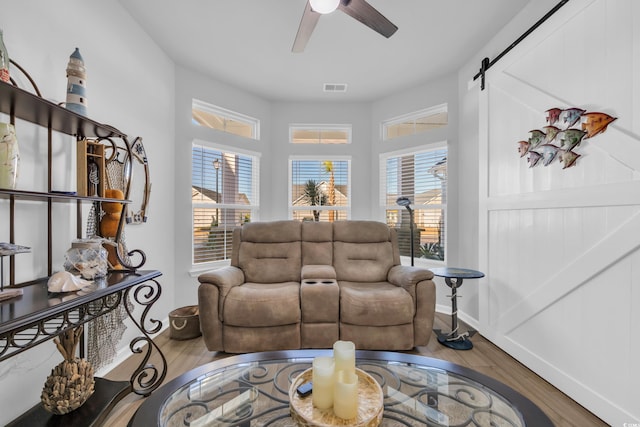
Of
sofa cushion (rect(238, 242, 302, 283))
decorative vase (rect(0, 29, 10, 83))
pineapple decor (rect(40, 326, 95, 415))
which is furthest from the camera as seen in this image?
sofa cushion (rect(238, 242, 302, 283))

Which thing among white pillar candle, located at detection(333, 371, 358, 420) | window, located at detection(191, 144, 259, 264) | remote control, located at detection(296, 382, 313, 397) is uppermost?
window, located at detection(191, 144, 259, 264)

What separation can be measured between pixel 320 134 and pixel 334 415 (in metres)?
3.73

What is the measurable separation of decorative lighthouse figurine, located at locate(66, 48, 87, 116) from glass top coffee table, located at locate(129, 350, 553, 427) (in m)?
1.51

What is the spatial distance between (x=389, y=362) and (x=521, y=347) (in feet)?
5.02

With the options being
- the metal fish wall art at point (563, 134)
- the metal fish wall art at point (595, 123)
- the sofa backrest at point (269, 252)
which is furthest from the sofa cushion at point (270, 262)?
the metal fish wall art at point (595, 123)

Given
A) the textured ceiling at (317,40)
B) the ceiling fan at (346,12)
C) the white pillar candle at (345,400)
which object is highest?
the textured ceiling at (317,40)

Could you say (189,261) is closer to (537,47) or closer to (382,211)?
(382,211)

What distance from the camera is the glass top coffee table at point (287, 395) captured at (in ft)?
3.44

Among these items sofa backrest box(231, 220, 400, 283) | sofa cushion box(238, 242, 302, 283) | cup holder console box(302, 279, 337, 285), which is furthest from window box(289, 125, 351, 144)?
cup holder console box(302, 279, 337, 285)

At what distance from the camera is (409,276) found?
2.50 meters

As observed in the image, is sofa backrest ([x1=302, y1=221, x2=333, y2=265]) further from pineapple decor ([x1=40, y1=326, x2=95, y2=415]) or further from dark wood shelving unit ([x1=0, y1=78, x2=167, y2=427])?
pineapple decor ([x1=40, y1=326, x2=95, y2=415])

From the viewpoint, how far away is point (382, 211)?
4.04 meters

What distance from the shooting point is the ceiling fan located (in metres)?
1.60

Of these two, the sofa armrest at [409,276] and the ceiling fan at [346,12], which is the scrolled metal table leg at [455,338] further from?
the ceiling fan at [346,12]
